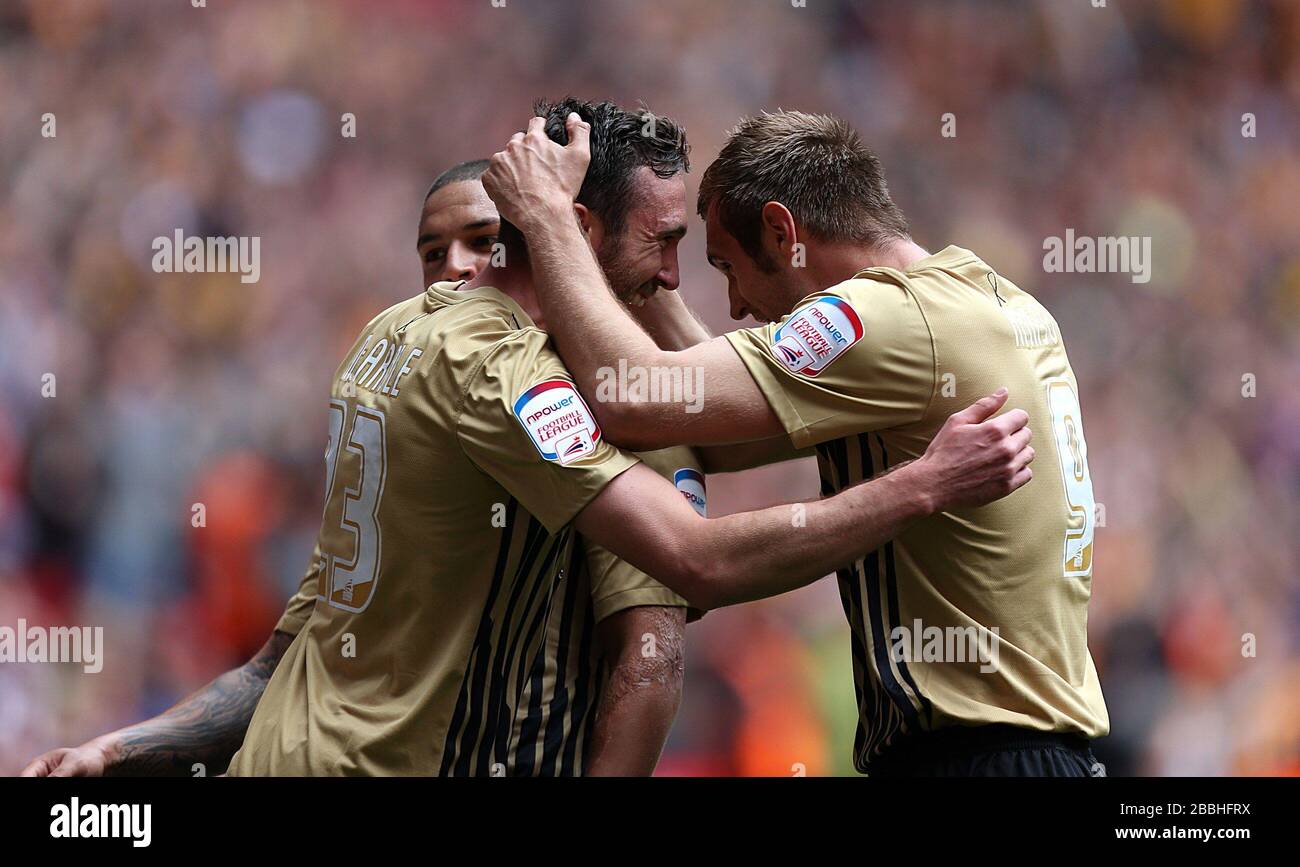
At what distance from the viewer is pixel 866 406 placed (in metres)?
2.20

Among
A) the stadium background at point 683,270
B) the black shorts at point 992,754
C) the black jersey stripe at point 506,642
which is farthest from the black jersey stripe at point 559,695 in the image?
the stadium background at point 683,270

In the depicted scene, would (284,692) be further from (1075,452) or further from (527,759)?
(1075,452)

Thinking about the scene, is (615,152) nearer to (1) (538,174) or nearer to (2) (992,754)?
(1) (538,174)

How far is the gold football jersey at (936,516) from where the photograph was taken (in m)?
2.20

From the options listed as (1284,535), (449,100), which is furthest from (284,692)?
(1284,535)

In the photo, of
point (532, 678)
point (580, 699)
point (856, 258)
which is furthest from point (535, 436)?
point (856, 258)

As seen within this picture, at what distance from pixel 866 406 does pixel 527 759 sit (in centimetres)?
92

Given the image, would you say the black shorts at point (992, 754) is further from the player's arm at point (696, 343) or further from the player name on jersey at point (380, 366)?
the player name on jersey at point (380, 366)

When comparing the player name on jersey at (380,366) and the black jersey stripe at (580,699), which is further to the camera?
the black jersey stripe at (580,699)

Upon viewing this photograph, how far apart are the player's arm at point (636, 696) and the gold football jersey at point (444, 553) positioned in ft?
0.33

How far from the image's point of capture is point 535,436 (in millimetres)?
2070

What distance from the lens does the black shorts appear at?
7.15 feet

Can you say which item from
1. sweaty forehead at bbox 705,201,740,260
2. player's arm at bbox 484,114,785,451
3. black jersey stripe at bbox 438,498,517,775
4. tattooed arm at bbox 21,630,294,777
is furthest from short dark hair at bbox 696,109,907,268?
tattooed arm at bbox 21,630,294,777

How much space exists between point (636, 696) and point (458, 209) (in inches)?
60.1
